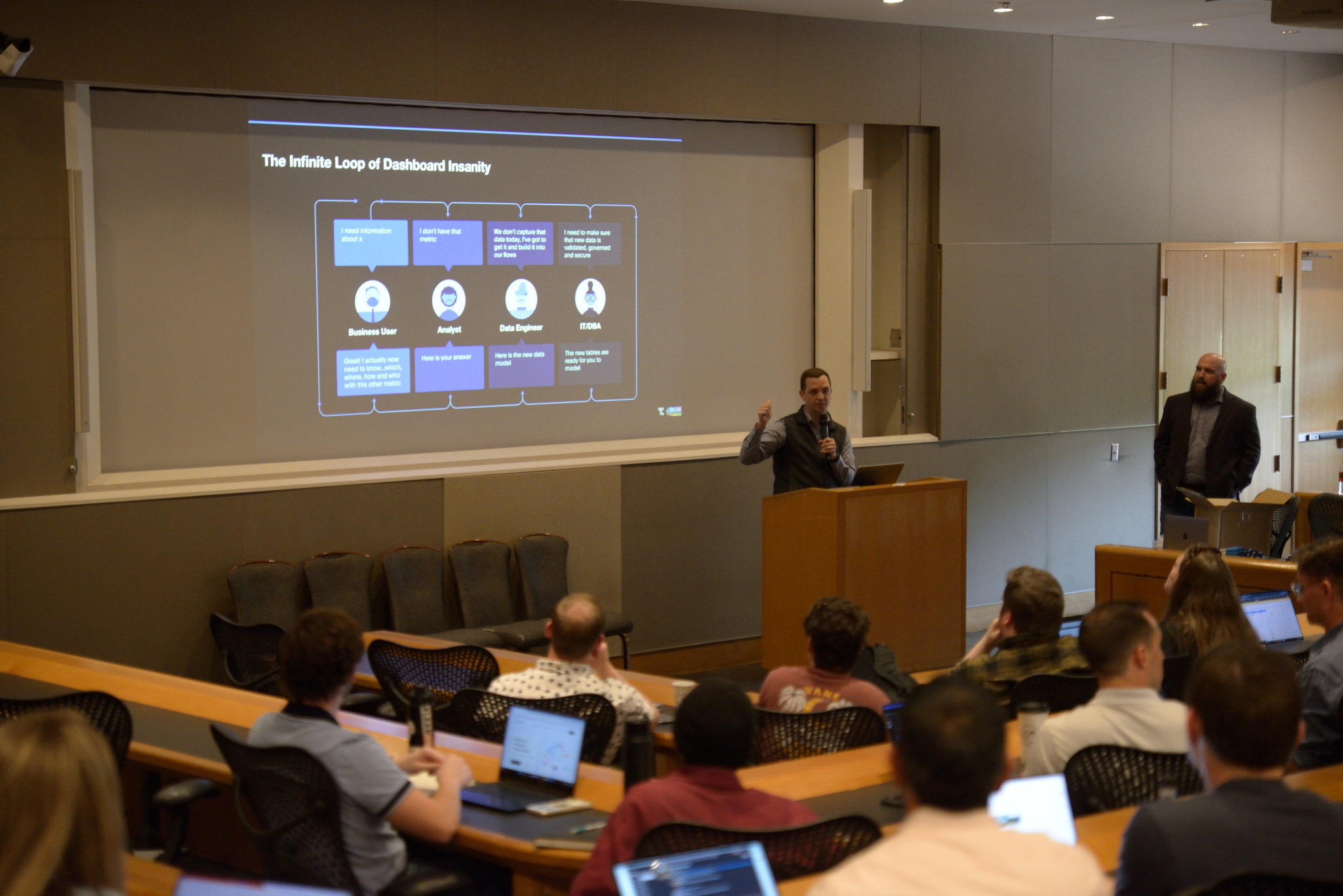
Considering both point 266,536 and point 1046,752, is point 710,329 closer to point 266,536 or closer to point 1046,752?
point 266,536

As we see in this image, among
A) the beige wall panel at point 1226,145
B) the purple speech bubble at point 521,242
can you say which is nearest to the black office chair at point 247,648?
the purple speech bubble at point 521,242

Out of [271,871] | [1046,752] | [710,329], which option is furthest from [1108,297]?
[271,871]

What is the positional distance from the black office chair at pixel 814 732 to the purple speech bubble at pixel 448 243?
4.32 metres

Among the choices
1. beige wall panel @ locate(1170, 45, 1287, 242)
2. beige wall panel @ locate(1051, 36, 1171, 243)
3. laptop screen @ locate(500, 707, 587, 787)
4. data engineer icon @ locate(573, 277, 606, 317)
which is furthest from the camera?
beige wall panel @ locate(1170, 45, 1287, 242)

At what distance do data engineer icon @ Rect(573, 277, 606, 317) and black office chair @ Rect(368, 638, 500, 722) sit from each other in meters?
3.56

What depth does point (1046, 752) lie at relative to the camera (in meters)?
3.19

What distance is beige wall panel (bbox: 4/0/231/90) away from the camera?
19.7 ft

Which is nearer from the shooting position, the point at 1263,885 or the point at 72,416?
the point at 1263,885

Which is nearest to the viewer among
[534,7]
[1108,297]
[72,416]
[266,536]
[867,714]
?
[867,714]

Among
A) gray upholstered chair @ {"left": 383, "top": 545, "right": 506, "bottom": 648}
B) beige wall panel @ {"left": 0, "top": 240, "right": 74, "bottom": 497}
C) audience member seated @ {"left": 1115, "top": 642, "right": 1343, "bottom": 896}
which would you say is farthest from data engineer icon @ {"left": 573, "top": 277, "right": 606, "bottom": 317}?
audience member seated @ {"left": 1115, "top": 642, "right": 1343, "bottom": 896}

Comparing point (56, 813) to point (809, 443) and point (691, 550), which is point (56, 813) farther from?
point (691, 550)

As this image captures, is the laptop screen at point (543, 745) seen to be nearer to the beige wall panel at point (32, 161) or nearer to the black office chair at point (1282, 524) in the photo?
the beige wall panel at point (32, 161)

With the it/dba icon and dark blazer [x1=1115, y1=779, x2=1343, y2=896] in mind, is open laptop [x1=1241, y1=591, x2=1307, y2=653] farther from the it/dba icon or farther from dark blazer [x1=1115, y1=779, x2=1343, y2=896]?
the it/dba icon

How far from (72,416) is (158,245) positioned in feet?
3.22
